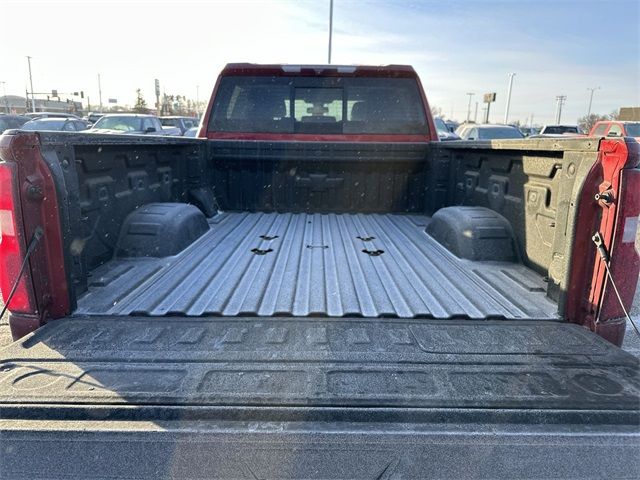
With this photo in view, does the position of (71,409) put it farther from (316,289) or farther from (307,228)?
(307,228)

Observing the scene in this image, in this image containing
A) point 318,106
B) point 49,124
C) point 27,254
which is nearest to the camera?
point 27,254

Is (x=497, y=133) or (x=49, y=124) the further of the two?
(x=49, y=124)

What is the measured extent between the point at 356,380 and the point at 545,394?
0.69m

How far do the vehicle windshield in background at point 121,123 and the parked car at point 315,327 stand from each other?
44.2 feet

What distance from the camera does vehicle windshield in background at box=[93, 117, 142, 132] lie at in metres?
16.3

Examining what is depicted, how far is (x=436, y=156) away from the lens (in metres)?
4.64

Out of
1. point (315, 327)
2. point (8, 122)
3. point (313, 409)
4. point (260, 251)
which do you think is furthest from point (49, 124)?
point (313, 409)

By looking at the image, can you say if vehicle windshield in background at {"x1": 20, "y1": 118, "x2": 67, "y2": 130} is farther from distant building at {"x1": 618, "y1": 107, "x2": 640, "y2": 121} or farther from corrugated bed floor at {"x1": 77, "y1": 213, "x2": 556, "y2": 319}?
distant building at {"x1": 618, "y1": 107, "x2": 640, "y2": 121}

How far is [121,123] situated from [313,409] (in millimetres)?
17386

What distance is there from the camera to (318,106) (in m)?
4.89

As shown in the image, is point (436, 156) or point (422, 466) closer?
point (422, 466)

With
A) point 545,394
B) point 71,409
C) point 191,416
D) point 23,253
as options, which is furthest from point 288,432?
point 23,253

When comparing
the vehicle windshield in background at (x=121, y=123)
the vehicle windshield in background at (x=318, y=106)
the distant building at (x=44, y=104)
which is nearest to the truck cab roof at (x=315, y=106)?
the vehicle windshield in background at (x=318, y=106)

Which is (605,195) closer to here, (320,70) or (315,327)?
(315,327)
